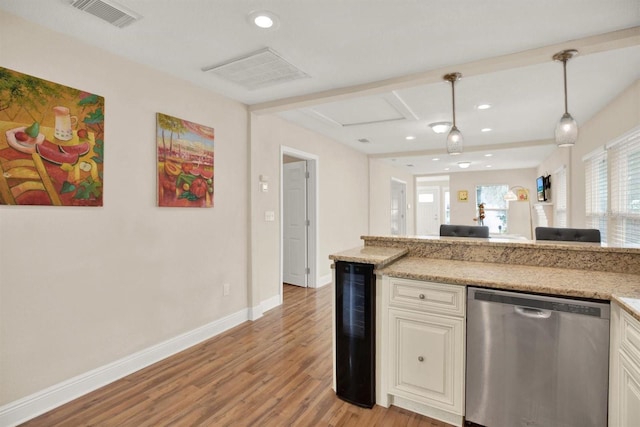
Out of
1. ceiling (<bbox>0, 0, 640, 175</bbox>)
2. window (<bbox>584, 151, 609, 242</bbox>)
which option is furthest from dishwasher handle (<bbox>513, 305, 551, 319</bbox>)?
window (<bbox>584, 151, 609, 242</bbox>)

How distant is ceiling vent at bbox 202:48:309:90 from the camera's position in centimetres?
241

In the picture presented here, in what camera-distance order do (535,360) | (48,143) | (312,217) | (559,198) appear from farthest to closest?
(559,198) < (312,217) < (48,143) < (535,360)

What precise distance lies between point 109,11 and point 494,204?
32.5ft

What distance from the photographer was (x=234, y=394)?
2.23m

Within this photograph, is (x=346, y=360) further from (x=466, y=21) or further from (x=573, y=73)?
(x=573, y=73)

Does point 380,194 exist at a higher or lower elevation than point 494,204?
higher

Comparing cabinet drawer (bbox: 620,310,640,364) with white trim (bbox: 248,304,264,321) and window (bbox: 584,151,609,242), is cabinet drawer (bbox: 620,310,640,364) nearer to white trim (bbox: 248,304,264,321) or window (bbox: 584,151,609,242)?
window (bbox: 584,151,609,242)

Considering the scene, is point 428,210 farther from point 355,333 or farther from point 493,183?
point 355,333

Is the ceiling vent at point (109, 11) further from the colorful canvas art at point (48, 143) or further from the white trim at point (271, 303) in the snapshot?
the white trim at point (271, 303)

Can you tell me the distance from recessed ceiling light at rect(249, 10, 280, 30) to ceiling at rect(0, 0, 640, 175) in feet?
0.12

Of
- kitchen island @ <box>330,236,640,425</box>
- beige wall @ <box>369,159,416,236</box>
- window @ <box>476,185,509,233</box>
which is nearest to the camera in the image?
kitchen island @ <box>330,236,640,425</box>

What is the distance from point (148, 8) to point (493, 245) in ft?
8.75

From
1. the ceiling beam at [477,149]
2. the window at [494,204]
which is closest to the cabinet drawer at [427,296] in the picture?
the ceiling beam at [477,149]

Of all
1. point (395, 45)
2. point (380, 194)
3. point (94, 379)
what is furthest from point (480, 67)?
point (380, 194)
